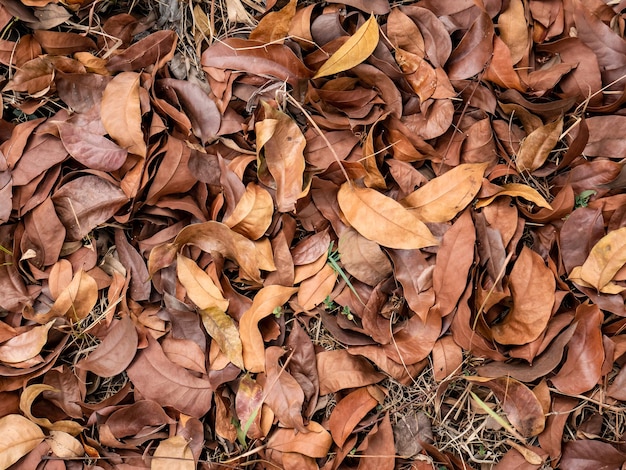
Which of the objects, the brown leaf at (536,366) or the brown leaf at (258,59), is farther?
the brown leaf at (258,59)

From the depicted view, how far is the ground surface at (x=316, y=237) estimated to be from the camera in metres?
1.10

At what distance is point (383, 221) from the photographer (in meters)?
1.09

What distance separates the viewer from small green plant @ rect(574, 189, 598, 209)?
113cm

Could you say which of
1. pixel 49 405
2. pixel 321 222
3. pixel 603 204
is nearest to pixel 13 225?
pixel 49 405

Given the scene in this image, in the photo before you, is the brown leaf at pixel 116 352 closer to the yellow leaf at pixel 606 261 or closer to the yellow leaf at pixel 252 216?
the yellow leaf at pixel 252 216

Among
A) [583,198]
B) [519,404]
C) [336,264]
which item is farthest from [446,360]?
[583,198]

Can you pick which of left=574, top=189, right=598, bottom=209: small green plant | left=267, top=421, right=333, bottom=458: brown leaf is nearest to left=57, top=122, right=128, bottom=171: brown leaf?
left=267, top=421, right=333, bottom=458: brown leaf

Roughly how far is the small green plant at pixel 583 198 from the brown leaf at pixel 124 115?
85cm

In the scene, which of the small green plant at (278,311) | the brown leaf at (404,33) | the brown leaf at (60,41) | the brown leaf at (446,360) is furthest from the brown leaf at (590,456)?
the brown leaf at (60,41)

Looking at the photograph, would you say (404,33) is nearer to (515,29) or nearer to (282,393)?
(515,29)

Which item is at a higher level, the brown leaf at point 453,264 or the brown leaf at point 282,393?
the brown leaf at point 453,264

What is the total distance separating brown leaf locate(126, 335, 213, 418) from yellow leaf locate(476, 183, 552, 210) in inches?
25.4

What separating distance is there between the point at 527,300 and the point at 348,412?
396 mm

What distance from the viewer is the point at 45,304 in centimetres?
120
